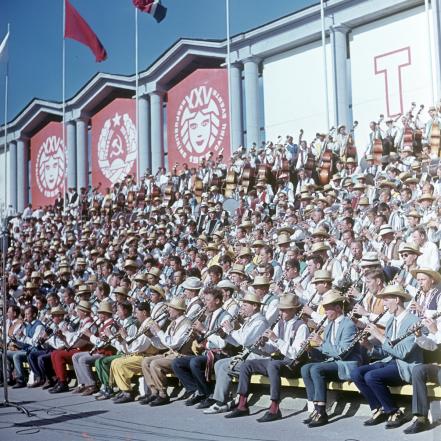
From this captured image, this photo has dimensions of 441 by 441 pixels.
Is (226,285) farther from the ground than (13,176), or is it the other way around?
(13,176)

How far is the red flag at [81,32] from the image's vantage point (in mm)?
15073

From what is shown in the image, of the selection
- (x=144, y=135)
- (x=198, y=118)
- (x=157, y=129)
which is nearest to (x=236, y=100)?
(x=198, y=118)

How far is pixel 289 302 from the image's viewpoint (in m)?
6.20

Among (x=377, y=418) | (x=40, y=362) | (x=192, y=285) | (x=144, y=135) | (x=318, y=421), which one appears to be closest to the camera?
(x=377, y=418)

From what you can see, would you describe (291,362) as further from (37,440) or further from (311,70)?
(311,70)

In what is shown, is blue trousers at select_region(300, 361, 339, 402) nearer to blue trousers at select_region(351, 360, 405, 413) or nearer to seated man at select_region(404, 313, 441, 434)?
blue trousers at select_region(351, 360, 405, 413)

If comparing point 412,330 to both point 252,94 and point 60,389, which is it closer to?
point 60,389

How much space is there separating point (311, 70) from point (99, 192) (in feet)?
25.3

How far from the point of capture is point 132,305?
28.2 feet

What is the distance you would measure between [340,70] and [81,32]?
18.0ft

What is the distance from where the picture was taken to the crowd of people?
5.64 m

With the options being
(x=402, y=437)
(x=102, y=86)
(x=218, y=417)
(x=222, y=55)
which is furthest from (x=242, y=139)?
(x=402, y=437)

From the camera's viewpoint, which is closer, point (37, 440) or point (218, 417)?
point (37, 440)

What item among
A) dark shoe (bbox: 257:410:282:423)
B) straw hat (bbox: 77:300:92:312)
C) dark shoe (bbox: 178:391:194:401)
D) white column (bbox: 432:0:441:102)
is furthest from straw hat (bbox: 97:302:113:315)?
white column (bbox: 432:0:441:102)
